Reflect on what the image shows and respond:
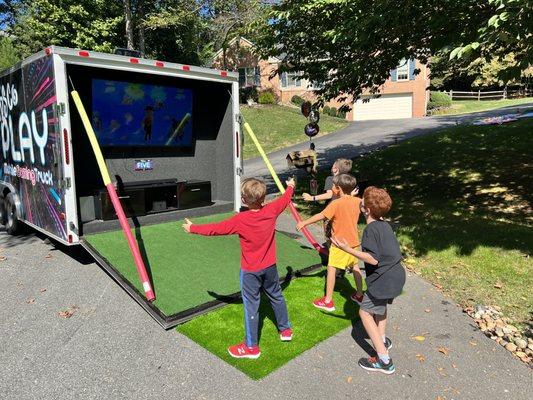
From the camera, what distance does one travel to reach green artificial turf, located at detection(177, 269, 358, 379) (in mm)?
3826

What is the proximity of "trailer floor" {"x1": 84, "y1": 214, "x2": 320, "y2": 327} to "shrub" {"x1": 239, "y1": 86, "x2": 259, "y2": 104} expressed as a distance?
95.2ft

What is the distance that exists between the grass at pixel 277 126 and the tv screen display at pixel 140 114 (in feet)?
44.3

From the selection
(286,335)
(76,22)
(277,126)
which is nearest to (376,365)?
(286,335)

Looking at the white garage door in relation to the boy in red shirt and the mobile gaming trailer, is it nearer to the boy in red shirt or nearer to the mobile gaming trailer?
the mobile gaming trailer

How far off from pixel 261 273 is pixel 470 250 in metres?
4.37

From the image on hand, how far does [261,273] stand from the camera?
371 centimetres

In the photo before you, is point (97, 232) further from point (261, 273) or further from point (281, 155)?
point (281, 155)

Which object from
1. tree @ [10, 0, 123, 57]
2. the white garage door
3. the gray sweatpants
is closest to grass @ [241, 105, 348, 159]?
the white garage door

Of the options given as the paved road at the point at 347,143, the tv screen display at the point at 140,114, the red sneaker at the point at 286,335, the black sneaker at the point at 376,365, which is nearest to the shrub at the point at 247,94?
the paved road at the point at 347,143

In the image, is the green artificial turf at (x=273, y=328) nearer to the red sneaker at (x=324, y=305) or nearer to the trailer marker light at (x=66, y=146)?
the red sneaker at (x=324, y=305)

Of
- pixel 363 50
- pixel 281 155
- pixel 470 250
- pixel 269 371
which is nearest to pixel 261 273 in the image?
pixel 269 371

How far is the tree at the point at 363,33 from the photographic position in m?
6.63

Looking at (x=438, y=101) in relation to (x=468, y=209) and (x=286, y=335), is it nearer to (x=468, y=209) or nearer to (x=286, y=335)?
(x=468, y=209)

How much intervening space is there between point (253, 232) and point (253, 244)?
0.11 m
